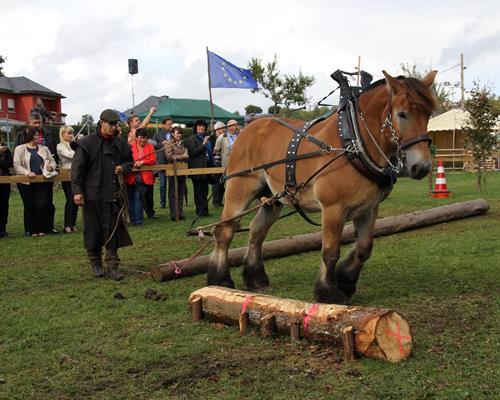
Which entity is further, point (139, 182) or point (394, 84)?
point (139, 182)

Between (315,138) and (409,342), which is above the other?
(315,138)

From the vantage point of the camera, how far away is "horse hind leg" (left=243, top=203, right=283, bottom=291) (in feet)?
22.6

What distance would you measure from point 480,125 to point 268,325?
14.0 m

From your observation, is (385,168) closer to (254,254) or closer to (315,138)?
(315,138)

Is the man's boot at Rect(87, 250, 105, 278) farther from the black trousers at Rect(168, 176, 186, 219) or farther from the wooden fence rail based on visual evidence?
the black trousers at Rect(168, 176, 186, 219)

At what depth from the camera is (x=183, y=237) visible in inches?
424

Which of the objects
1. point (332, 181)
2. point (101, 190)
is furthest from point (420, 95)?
point (101, 190)

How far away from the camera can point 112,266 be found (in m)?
7.73

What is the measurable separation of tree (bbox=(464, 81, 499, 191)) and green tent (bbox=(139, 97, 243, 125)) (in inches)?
635

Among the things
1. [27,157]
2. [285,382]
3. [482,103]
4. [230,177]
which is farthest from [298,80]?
[285,382]

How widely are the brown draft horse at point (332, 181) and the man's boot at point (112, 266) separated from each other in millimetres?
1389

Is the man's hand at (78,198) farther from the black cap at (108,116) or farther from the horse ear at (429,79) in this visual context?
the horse ear at (429,79)

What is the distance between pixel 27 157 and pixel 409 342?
28.5ft

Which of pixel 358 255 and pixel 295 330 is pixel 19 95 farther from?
pixel 295 330
